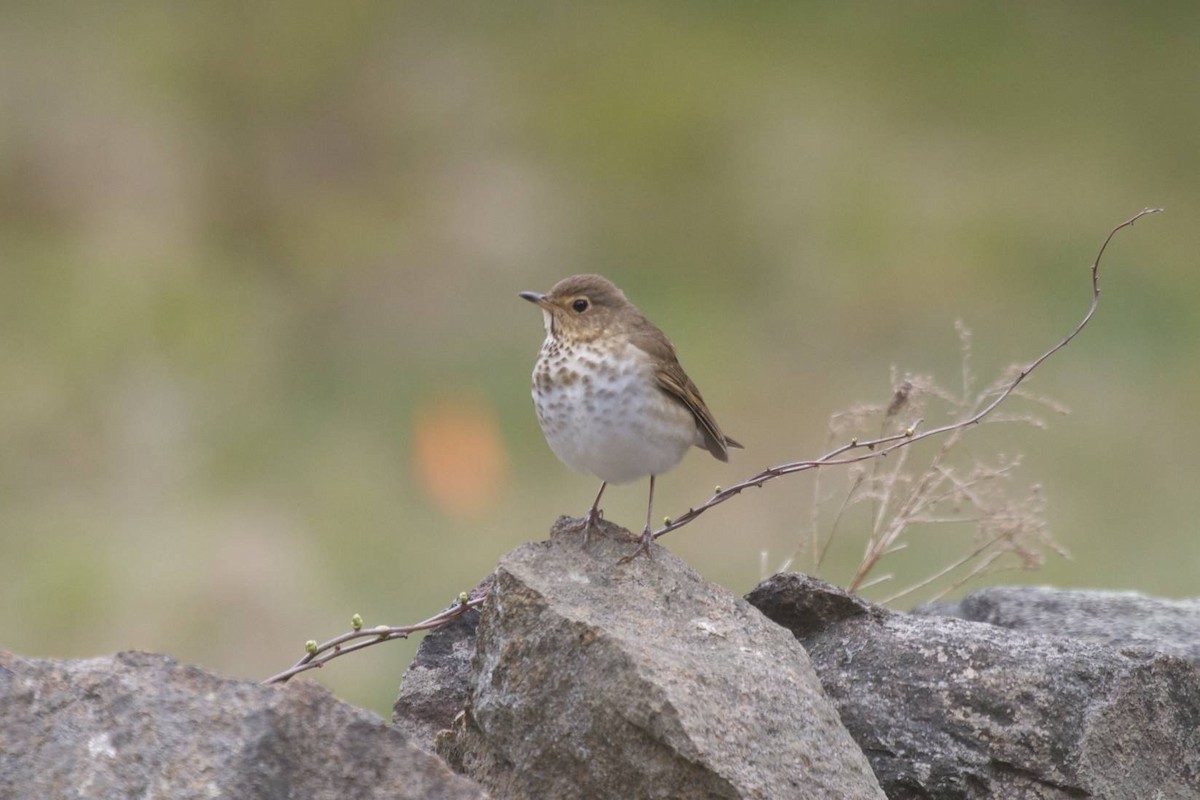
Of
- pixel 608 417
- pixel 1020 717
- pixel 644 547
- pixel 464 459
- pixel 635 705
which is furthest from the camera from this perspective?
pixel 464 459

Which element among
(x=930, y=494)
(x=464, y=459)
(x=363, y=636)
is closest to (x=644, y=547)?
(x=363, y=636)

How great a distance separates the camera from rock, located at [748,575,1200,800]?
3414mm

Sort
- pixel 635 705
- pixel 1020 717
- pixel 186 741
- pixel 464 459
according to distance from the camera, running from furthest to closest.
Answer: pixel 464 459, pixel 1020 717, pixel 635 705, pixel 186 741

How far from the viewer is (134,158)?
10570 mm

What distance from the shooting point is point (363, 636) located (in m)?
3.52

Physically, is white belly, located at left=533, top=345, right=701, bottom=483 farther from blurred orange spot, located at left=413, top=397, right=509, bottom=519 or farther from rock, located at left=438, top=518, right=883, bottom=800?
blurred orange spot, located at left=413, top=397, right=509, bottom=519

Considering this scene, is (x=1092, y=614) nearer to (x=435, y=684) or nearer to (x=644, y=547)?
(x=644, y=547)

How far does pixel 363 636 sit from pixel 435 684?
34 cm

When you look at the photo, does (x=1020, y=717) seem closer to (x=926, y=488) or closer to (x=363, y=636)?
(x=926, y=488)

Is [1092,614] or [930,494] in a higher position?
[930,494]

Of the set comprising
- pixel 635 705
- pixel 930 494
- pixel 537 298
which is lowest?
pixel 635 705

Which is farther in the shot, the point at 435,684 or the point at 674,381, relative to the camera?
the point at 674,381

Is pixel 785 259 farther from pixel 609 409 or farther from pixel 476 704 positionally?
pixel 476 704

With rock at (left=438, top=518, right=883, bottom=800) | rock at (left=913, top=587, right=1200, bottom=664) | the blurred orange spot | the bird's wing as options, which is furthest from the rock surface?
the blurred orange spot
